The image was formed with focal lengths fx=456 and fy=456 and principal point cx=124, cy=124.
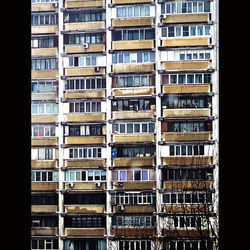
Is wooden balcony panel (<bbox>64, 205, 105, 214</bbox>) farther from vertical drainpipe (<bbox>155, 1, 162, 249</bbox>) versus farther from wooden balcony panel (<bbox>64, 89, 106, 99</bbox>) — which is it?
wooden balcony panel (<bbox>64, 89, 106, 99</bbox>)

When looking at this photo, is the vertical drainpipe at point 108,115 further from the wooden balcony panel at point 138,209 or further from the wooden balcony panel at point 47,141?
the wooden balcony panel at point 47,141

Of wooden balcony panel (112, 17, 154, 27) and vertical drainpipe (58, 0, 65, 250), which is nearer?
wooden balcony panel (112, 17, 154, 27)

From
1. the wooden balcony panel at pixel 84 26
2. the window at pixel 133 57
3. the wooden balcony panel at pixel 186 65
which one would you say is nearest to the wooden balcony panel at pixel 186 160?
the wooden balcony panel at pixel 186 65

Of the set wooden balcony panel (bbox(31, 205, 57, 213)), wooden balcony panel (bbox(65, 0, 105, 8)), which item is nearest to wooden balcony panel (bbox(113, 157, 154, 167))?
wooden balcony panel (bbox(31, 205, 57, 213))

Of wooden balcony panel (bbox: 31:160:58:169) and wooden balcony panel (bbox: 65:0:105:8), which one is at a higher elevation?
wooden balcony panel (bbox: 65:0:105:8)
